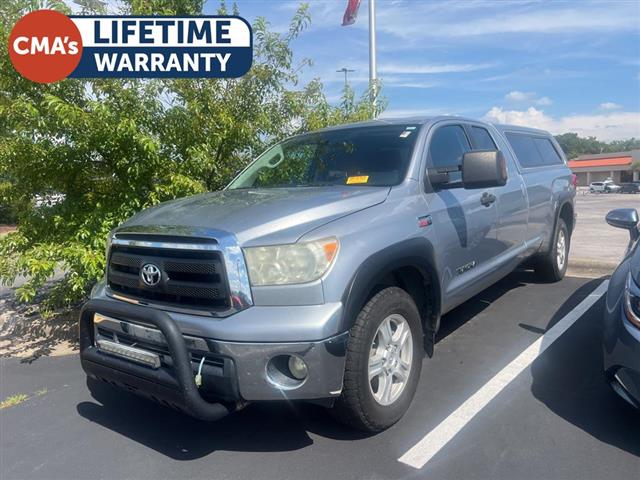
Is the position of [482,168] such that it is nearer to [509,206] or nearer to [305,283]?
[509,206]

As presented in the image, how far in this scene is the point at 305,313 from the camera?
2.65 metres

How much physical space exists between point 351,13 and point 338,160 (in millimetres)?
8917

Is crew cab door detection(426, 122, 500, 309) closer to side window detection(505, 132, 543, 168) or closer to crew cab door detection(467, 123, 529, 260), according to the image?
crew cab door detection(467, 123, 529, 260)

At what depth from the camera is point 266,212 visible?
295 cm

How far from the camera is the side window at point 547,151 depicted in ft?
21.0

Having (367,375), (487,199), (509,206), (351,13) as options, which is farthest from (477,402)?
(351,13)

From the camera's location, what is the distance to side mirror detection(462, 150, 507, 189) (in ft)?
11.7

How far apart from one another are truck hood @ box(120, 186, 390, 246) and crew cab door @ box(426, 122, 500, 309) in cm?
62

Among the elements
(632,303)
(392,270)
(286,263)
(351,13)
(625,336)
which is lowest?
(625,336)

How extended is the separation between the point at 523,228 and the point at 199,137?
3.38 metres

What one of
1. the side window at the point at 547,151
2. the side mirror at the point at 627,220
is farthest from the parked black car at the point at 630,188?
the side mirror at the point at 627,220

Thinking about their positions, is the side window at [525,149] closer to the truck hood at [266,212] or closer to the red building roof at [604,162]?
the truck hood at [266,212]

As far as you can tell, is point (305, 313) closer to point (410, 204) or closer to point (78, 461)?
point (410, 204)

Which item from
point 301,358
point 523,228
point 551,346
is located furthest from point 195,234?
point 523,228
